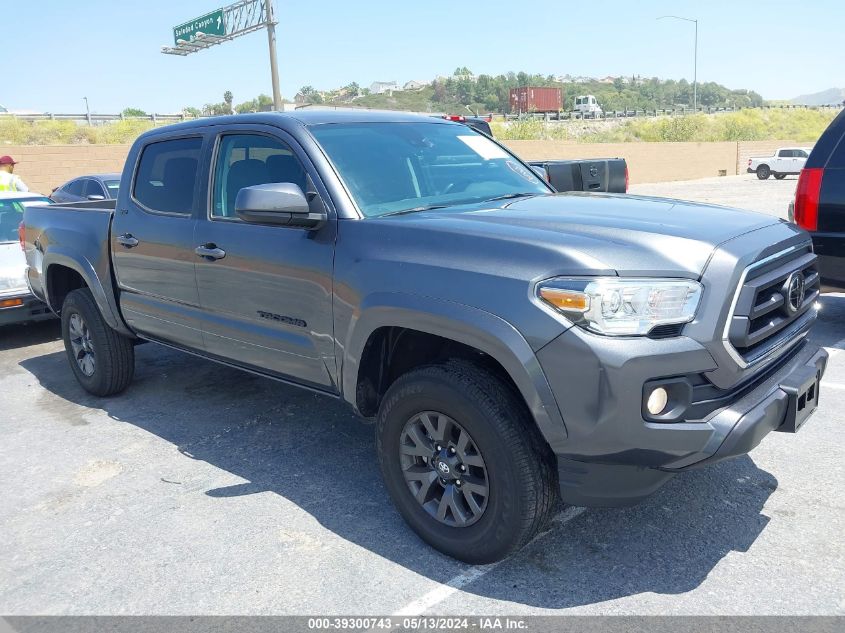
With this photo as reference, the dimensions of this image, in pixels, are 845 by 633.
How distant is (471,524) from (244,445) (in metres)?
2.01

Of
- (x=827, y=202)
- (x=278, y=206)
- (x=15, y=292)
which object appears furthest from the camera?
(x=15, y=292)

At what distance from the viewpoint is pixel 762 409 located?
278cm

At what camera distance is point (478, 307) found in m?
2.86

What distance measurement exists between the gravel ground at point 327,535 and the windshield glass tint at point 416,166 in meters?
1.55

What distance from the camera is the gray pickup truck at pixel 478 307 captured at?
266 centimetres

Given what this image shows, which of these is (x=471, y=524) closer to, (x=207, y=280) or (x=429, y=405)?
(x=429, y=405)

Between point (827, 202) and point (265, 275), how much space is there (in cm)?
456

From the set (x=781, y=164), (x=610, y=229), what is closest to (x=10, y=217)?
(x=610, y=229)

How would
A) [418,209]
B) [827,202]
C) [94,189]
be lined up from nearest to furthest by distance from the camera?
[418,209], [827,202], [94,189]


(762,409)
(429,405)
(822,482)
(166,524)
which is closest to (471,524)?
(429,405)

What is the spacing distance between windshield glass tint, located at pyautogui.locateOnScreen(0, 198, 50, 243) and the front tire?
629 cm

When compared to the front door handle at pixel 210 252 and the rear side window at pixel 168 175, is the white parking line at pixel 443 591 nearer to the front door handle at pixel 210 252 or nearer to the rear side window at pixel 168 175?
the front door handle at pixel 210 252

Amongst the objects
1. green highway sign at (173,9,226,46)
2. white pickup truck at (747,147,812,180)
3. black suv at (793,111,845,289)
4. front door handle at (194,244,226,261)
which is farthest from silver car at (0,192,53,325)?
white pickup truck at (747,147,812,180)

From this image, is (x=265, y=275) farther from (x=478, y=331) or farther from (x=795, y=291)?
(x=795, y=291)
